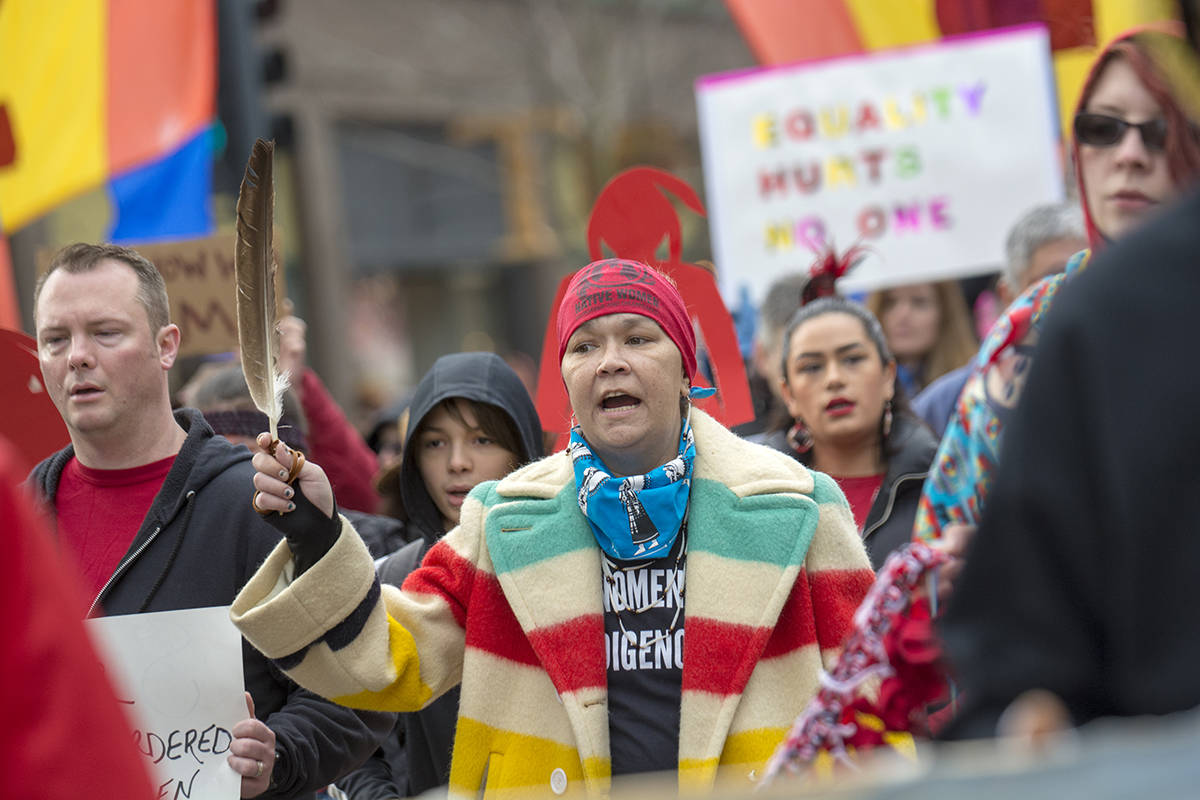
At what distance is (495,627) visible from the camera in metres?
2.92

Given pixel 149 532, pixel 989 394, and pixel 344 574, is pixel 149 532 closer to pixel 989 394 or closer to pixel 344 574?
pixel 344 574

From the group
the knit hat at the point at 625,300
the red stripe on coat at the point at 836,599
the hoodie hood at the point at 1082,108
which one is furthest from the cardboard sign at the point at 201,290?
the hoodie hood at the point at 1082,108

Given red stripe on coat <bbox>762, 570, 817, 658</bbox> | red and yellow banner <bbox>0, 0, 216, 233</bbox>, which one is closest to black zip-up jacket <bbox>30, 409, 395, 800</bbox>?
red stripe on coat <bbox>762, 570, 817, 658</bbox>

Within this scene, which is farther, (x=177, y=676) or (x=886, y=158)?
(x=886, y=158)

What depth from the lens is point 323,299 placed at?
18.5 m

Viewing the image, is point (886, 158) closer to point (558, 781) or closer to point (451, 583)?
point (451, 583)

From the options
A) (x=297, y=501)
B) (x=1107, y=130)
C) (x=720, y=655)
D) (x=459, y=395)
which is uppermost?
(x=1107, y=130)

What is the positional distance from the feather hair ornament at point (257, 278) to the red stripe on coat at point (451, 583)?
47 centimetres

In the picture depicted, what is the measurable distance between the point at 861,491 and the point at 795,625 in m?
1.52

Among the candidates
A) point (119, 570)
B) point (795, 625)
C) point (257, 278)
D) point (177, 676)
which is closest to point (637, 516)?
point (795, 625)

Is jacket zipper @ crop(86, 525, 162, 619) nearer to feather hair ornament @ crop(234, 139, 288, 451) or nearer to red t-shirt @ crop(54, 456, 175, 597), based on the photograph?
red t-shirt @ crop(54, 456, 175, 597)

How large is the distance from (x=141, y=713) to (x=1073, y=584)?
7.20 feet

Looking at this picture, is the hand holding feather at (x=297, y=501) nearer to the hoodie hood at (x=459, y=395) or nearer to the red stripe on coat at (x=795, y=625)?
the red stripe on coat at (x=795, y=625)

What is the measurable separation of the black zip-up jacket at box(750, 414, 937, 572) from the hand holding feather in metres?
1.79
